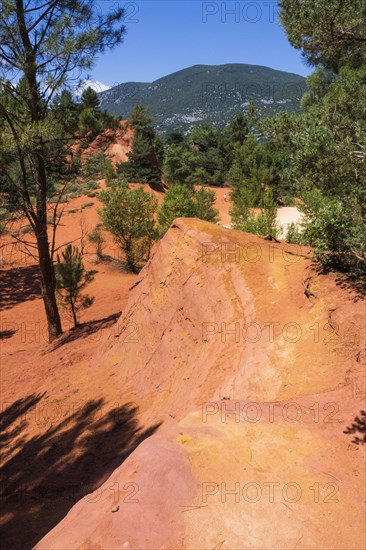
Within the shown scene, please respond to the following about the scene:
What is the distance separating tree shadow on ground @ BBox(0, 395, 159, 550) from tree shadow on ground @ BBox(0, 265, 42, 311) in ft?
35.8

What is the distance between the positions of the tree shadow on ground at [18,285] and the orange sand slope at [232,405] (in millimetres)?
10963

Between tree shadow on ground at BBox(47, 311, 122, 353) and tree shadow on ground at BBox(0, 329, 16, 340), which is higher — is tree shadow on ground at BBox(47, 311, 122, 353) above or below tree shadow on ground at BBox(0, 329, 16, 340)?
above

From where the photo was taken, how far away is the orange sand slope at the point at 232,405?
333 centimetres

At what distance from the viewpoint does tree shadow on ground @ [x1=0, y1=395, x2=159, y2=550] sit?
5.07 m

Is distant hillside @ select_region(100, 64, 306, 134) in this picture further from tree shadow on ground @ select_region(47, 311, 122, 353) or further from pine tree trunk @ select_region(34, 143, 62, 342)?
pine tree trunk @ select_region(34, 143, 62, 342)

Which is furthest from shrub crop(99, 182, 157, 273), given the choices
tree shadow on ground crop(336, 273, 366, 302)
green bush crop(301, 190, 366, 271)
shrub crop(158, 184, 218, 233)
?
tree shadow on ground crop(336, 273, 366, 302)

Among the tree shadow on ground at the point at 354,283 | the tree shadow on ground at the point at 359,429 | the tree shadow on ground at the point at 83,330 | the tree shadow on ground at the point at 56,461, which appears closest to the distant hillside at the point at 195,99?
the tree shadow on ground at the point at 83,330

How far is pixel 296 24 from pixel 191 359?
281 inches

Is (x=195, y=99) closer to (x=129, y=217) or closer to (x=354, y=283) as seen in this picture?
(x=129, y=217)

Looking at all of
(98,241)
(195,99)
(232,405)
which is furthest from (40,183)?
(195,99)

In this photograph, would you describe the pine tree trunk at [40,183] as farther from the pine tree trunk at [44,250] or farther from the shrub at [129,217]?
the shrub at [129,217]

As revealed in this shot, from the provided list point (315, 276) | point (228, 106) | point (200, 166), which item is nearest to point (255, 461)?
point (315, 276)

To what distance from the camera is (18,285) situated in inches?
798

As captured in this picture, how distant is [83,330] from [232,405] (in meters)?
8.41
